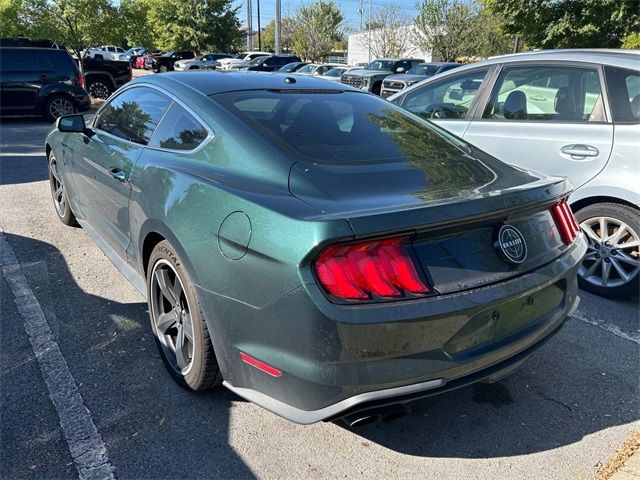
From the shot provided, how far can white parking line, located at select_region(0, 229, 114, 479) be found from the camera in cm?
227

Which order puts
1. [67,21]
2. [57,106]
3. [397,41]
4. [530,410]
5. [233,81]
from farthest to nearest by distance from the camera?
[397,41] < [67,21] < [57,106] < [233,81] < [530,410]

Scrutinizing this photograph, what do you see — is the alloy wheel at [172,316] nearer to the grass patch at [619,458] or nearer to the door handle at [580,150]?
the grass patch at [619,458]

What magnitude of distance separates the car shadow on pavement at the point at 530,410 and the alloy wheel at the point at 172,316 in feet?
3.19

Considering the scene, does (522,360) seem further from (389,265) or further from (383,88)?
(383,88)

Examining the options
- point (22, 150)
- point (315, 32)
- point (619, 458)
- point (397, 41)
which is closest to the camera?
point (619, 458)

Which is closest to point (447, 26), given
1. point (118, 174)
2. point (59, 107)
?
point (59, 107)

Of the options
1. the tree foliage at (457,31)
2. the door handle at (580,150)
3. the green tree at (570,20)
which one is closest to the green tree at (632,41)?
the green tree at (570,20)

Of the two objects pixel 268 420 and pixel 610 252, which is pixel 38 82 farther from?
pixel 610 252

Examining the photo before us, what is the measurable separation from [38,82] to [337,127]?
12.5 meters

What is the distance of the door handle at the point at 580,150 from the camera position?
3.80 metres

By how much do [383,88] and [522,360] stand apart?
49.7 ft

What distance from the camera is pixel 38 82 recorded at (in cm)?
1273

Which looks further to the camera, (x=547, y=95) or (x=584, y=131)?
(x=547, y=95)

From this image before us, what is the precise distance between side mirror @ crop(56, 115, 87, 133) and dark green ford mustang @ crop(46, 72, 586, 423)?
103 cm
